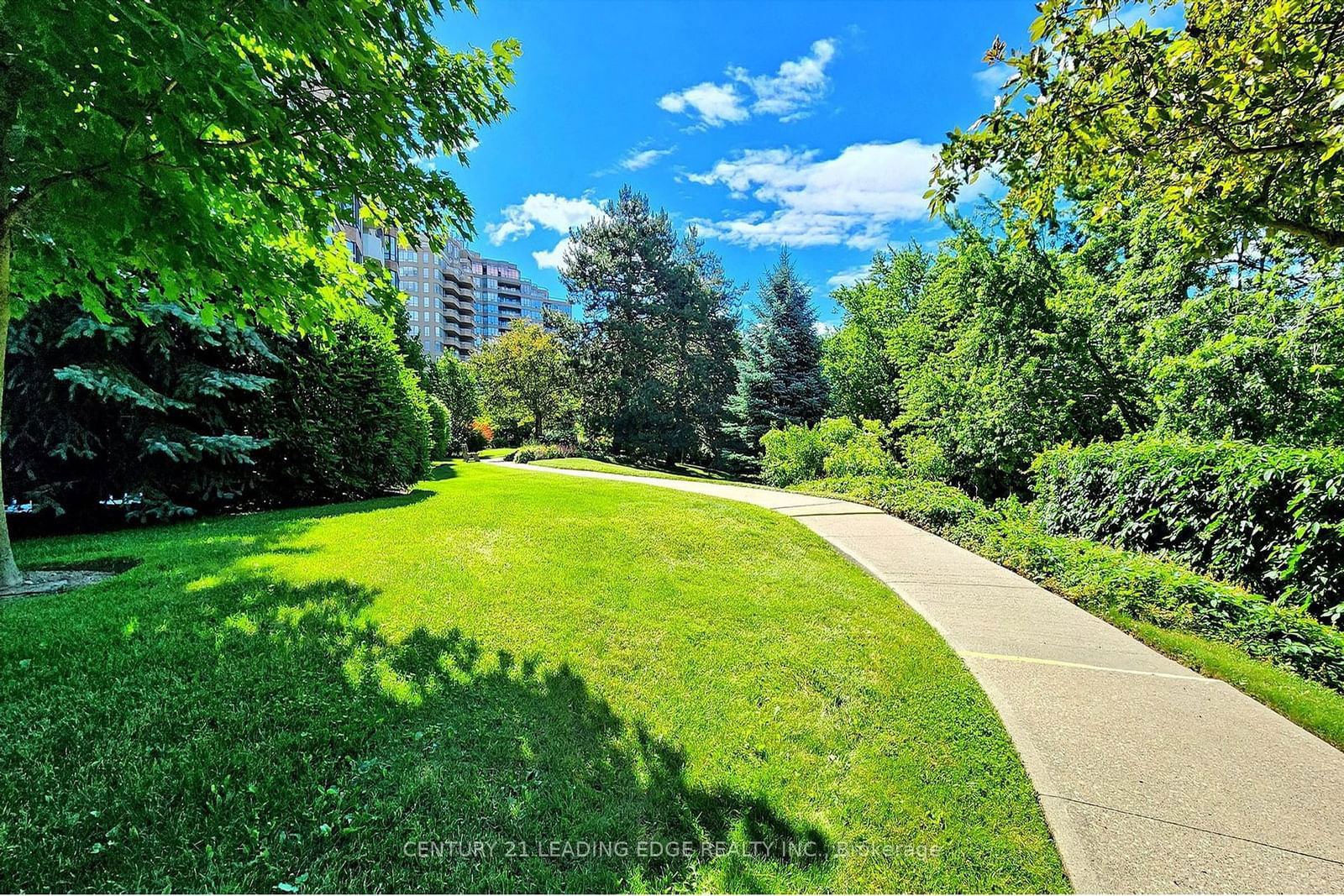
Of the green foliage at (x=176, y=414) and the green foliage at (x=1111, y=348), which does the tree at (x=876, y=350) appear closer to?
the green foliage at (x=1111, y=348)

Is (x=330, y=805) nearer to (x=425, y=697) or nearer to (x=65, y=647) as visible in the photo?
(x=425, y=697)

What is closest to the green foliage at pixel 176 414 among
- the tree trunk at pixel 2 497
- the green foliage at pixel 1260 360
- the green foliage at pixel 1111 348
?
the tree trunk at pixel 2 497

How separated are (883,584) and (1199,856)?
3.16 metres

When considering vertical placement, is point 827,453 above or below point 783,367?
below

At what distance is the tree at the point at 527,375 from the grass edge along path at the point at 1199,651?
1014 inches

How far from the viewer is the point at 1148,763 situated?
2385 millimetres

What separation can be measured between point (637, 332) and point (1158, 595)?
25630 millimetres

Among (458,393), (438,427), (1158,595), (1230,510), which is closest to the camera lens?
(1158,595)

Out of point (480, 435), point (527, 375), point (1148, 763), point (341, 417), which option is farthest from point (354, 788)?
point (480, 435)

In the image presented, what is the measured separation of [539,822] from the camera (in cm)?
204

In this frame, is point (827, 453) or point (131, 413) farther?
point (827, 453)

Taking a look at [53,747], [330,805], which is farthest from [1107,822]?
[53,747]

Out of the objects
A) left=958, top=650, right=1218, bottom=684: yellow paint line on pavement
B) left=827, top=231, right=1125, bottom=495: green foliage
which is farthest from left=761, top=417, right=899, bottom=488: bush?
left=958, top=650, right=1218, bottom=684: yellow paint line on pavement

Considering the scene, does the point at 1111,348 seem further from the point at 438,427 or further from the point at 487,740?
the point at 438,427
